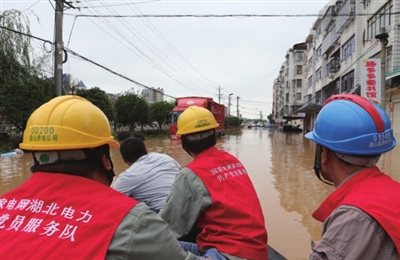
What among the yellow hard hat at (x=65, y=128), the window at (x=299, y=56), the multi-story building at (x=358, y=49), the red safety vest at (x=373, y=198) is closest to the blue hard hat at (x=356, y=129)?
the red safety vest at (x=373, y=198)

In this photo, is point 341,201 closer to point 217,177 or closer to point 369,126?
point 369,126

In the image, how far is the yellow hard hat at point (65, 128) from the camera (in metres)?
1.37

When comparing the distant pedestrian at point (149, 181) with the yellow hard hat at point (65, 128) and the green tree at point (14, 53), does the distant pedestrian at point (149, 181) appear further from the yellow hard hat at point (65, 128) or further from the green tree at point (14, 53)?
the green tree at point (14, 53)

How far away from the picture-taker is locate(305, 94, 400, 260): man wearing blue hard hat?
44.9 inches

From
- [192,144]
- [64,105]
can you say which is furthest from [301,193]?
[64,105]

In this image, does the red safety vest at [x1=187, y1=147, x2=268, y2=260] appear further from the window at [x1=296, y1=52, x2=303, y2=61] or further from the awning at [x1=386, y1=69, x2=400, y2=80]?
the window at [x1=296, y1=52, x2=303, y2=61]

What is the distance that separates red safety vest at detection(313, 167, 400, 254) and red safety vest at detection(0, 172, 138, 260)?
0.81m

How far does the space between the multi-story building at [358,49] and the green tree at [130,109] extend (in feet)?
50.6

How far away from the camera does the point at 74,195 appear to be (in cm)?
127

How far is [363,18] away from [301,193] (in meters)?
18.7

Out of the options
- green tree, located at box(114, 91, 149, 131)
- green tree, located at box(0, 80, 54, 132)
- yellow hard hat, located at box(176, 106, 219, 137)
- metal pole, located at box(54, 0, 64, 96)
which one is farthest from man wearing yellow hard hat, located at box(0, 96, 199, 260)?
green tree, located at box(114, 91, 149, 131)

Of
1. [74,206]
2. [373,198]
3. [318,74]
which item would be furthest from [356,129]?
[318,74]

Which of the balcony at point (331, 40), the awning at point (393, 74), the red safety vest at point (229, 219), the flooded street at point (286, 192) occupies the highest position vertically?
the balcony at point (331, 40)

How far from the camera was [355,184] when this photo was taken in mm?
1355
